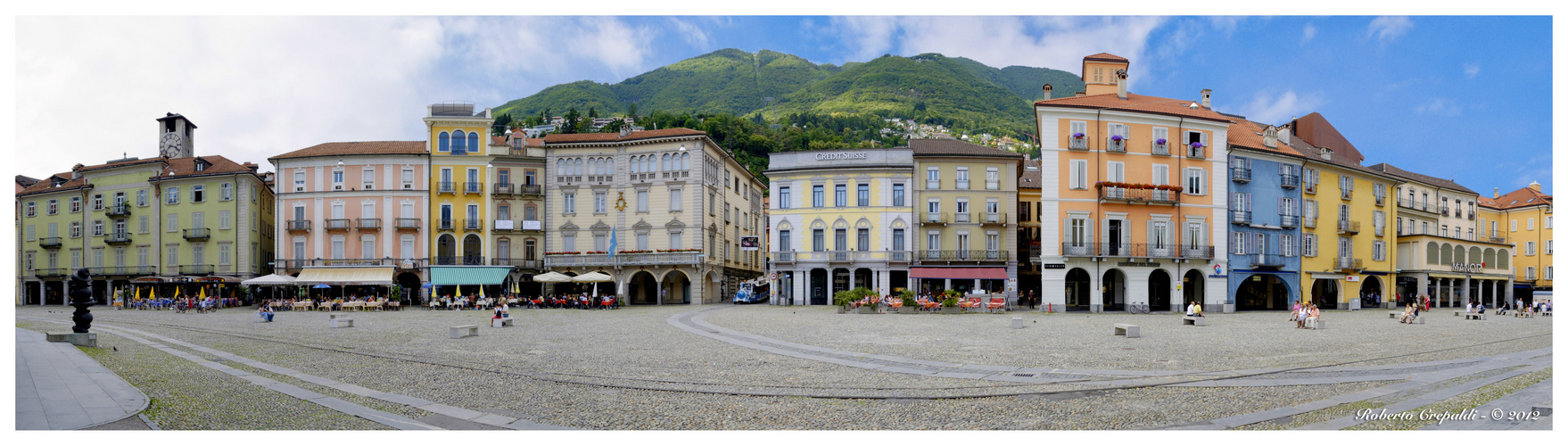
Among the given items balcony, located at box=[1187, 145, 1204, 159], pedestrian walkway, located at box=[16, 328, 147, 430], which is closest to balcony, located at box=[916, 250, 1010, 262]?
balcony, located at box=[1187, 145, 1204, 159]

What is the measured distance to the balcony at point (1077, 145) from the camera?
40625 millimetres

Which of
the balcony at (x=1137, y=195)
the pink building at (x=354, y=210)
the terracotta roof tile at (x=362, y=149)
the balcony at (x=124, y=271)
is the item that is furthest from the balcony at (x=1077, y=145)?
the balcony at (x=124, y=271)

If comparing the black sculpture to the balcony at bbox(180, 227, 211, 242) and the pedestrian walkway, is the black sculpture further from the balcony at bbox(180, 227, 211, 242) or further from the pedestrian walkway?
the balcony at bbox(180, 227, 211, 242)

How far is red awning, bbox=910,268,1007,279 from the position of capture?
44.3 meters

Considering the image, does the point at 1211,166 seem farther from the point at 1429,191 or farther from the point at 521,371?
the point at 521,371

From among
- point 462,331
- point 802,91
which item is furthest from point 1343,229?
point 802,91

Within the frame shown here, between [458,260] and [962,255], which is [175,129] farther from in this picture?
[962,255]

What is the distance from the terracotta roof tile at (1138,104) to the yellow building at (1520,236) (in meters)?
18.4

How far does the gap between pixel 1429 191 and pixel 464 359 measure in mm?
60472

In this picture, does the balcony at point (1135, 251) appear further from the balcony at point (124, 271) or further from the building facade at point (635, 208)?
the balcony at point (124, 271)

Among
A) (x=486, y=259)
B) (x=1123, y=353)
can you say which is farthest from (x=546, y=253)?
(x=1123, y=353)

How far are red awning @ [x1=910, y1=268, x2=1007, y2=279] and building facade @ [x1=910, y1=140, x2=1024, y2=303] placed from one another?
382mm

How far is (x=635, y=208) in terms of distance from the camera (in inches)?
1987

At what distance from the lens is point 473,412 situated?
31.1ft
